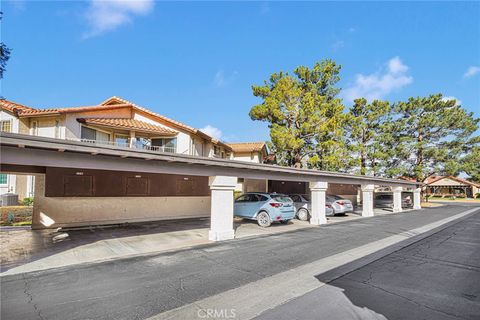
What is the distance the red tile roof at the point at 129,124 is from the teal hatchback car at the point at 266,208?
810cm

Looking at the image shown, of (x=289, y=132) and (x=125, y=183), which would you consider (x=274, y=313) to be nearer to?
(x=125, y=183)

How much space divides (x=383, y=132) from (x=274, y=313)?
35.6 m

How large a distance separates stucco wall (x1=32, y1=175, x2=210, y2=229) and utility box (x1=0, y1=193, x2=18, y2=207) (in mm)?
4239

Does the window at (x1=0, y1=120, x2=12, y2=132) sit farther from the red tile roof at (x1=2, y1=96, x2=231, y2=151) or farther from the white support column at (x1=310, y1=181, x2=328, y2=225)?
the white support column at (x1=310, y1=181, x2=328, y2=225)

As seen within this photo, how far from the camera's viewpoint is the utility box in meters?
15.3

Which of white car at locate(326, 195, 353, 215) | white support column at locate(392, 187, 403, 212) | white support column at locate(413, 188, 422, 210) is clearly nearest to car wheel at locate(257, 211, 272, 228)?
white car at locate(326, 195, 353, 215)

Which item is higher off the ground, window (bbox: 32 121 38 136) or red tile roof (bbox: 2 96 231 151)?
red tile roof (bbox: 2 96 231 151)

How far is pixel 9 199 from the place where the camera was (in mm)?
15578

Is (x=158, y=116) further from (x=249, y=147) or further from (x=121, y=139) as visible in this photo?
(x=249, y=147)

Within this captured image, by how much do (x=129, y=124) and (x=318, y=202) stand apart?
12986 millimetres

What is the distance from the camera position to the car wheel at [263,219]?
13878 mm

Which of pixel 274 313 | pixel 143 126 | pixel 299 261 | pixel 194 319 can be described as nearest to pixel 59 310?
pixel 194 319

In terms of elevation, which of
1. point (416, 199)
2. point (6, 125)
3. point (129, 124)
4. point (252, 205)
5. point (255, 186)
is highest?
point (129, 124)

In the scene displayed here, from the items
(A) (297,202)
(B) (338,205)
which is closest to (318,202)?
(A) (297,202)
